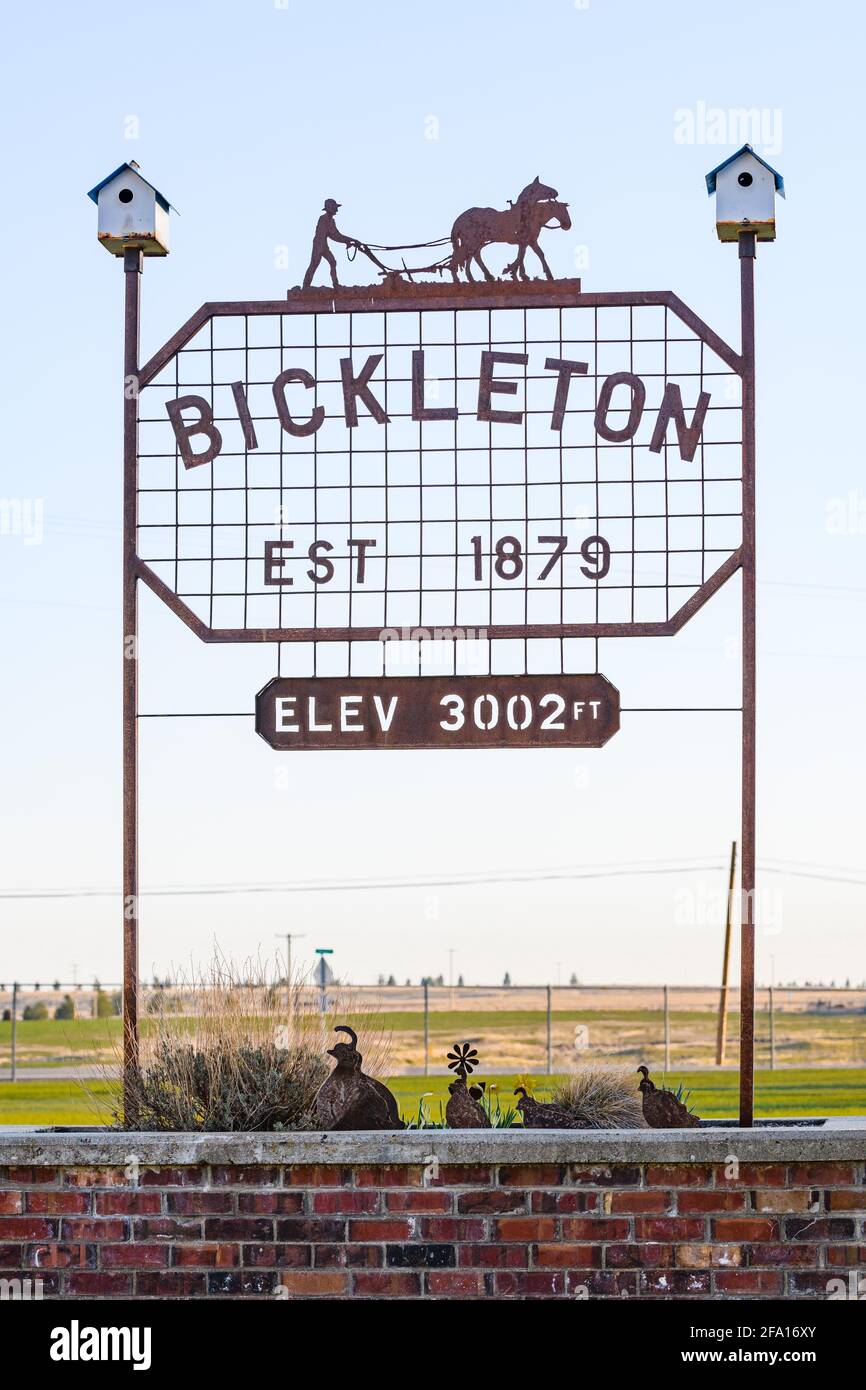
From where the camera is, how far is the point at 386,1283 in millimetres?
6863

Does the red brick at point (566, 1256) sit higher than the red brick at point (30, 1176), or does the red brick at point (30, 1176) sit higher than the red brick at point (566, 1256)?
the red brick at point (30, 1176)

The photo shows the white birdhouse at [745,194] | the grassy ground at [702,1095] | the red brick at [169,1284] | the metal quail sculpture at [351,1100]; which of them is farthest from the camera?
the grassy ground at [702,1095]

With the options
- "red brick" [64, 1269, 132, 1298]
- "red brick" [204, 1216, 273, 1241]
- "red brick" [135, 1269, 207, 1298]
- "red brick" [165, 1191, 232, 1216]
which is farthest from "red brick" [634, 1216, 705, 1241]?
"red brick" [64, 1269, 132, 1298]

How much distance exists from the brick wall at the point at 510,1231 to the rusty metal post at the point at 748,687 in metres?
0.70

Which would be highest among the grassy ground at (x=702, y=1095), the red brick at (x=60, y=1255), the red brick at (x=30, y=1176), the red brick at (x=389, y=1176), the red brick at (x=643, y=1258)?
the red brick at (x=389, y=1176)

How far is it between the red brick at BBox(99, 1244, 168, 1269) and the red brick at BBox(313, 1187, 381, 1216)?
631 millimetres

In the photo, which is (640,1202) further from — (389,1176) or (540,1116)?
(389,1176)

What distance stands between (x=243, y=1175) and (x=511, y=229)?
4.18 meters

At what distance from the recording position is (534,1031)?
58.9m

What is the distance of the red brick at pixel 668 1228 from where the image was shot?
6859 mm

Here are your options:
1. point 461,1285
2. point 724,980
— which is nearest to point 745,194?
point 461,1285

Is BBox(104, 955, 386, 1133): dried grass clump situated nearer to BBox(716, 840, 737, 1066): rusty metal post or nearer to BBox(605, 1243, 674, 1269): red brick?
BBox(605, 1243, 674, 1269): red brick

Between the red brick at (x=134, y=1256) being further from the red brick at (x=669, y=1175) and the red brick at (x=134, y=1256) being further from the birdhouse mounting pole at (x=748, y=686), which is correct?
the birdhouse mounting pole at (x=748, y=686)

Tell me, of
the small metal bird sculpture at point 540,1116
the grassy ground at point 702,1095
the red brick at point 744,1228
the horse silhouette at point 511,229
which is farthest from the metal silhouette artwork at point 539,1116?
the grassy ground at point 702,1095
